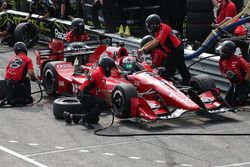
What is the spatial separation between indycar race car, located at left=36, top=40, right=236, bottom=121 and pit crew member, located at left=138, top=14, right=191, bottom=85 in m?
0.82

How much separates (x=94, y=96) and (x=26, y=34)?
1015 centimetres

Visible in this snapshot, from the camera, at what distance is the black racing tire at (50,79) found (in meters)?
17.2

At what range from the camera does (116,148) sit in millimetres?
12766

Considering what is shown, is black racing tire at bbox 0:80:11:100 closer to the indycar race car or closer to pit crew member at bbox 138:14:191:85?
the indycar race car

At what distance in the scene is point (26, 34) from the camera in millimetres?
24188

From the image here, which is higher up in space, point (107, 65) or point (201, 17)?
point (201, 17)

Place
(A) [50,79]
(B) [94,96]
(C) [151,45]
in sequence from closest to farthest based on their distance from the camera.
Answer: (B) [94,96], (C) [151,45], (A) [50,79]

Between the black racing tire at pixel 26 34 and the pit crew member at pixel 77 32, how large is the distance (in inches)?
222

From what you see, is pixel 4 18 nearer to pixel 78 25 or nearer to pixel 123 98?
pixel 78 25

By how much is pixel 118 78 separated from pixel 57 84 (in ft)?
6.74

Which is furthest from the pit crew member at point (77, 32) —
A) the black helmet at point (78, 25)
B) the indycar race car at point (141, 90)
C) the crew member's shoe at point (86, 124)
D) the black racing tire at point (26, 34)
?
the black racing tire at point (26, 34)

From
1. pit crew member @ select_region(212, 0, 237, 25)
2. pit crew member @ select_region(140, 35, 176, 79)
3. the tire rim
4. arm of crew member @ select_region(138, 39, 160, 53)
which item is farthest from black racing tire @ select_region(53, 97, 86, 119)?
the tire rim

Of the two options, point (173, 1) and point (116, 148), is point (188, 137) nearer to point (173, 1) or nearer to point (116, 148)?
point (116, 148)

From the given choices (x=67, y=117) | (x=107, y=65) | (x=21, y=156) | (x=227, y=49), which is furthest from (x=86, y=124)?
(x=227, y=49)
